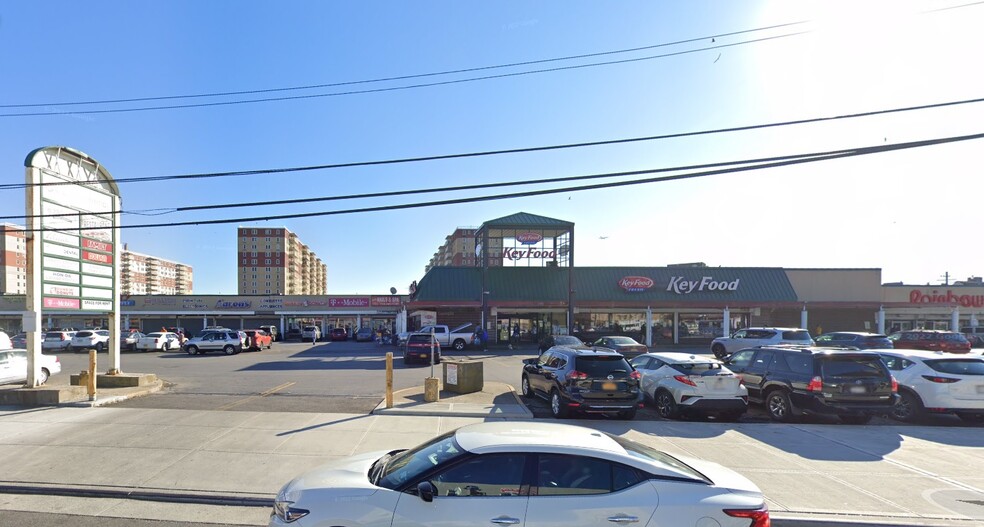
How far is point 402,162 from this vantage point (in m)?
10.8

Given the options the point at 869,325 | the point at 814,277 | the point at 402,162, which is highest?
the point at 402,162

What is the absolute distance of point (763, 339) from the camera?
75.6 ft

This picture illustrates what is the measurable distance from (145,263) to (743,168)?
732 feet

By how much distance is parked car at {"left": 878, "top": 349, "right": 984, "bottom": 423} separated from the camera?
1035cm

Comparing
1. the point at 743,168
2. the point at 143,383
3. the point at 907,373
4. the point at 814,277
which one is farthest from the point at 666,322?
the point at 143,383

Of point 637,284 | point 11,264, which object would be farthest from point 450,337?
point 11,264

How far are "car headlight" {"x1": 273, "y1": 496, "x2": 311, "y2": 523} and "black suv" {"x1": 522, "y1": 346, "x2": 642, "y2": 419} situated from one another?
723 cm

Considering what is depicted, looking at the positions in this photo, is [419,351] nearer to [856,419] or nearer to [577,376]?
[577,376]

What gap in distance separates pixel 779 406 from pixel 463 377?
25.4ft

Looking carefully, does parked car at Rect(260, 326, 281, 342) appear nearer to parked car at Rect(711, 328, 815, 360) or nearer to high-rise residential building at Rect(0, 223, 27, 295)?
parked car at Rect(711, 328, 815, 360)

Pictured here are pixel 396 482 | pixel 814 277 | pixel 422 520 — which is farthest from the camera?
pixel 814 277

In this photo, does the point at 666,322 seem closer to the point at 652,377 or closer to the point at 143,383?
the point at 652,377

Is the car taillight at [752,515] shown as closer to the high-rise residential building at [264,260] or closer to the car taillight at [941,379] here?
the car taillight at [941,379]

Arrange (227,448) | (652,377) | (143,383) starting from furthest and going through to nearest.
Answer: (143,383)
(652,377)
(227,448)
